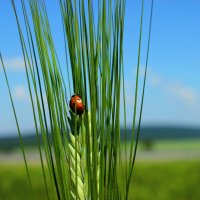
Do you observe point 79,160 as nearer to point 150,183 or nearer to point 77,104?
point 77,104

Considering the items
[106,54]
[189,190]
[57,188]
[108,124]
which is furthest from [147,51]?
[189,190]

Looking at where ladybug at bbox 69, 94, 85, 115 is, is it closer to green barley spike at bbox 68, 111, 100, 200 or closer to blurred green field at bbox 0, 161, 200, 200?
green barley spike at bbox 68, 111, 100, 200

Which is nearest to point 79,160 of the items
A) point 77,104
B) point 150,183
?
point 77,104

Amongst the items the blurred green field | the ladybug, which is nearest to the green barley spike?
the ladybug

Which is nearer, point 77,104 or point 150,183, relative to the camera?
point 77,104

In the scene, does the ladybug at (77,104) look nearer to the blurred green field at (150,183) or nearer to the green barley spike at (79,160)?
the green barley spike at (79,160)

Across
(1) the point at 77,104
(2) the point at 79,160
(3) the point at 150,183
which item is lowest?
(3) the point at 150,183
